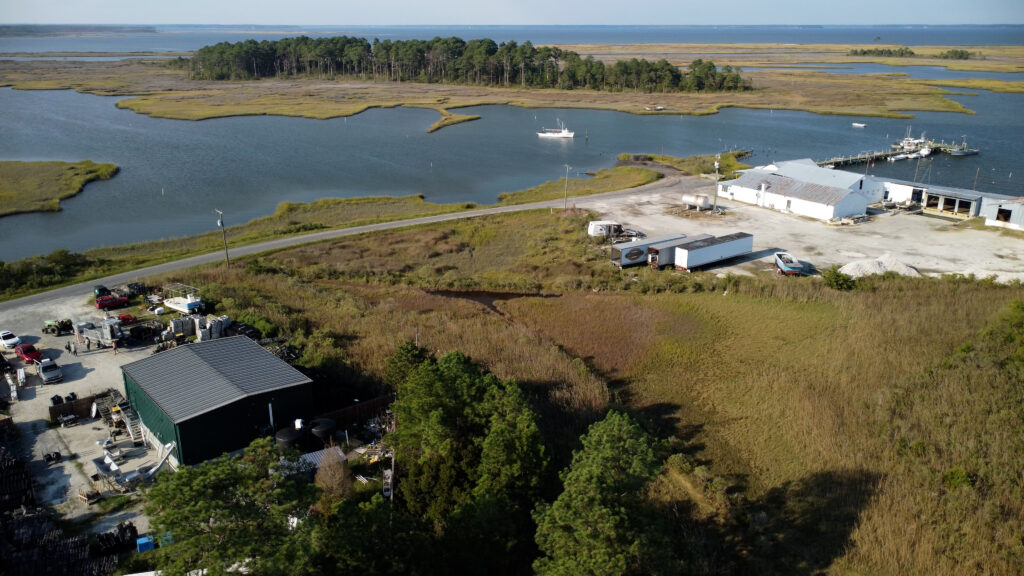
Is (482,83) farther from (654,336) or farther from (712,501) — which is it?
(712,501)

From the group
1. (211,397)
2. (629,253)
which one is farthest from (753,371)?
(211,397)

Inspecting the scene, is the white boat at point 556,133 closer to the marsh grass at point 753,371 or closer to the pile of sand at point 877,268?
the marsh grass at point 753,371

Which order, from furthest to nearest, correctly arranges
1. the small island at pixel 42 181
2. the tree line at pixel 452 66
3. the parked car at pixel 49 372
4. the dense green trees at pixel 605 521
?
the tree line at pixel 452 66 → the small island at pixel 42 181 → the parked car at pixel 49 372 → the dense green trees at pixel 605 521

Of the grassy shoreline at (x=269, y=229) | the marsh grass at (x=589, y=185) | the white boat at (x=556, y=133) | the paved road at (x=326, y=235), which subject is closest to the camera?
the paved road at (x=326, y=235)

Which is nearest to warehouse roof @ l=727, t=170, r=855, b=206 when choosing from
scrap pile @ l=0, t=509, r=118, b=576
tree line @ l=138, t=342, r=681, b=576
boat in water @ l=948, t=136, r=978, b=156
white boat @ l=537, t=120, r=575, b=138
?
boat in water @ l=948, t=136, r=978, b=156

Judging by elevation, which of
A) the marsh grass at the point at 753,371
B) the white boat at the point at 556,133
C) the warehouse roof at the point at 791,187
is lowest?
the marsh grass at the point at 753,371

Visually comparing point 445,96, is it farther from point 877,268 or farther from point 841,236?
point 877,268

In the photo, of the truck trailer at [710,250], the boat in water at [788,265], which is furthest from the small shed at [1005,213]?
the truck trailer at [710,250]
